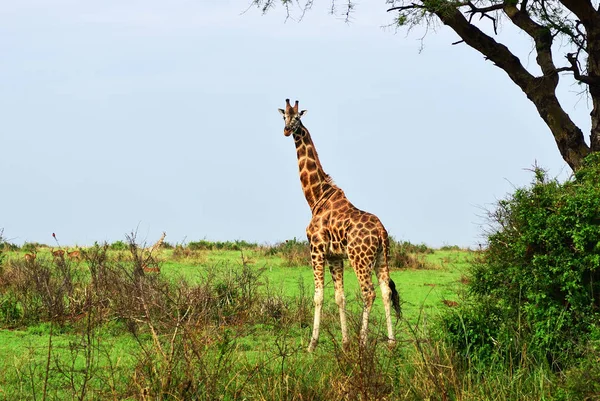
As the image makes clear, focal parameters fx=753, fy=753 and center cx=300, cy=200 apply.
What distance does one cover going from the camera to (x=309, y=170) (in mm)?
11367

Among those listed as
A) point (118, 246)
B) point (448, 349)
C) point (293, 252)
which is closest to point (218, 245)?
point (118, 246)

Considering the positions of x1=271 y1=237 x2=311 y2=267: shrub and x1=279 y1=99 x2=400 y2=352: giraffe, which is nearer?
x1=279 y1=99 x2=400 y2=352: giraffe

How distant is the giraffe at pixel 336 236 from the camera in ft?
32.8

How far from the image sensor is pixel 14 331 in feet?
40.4

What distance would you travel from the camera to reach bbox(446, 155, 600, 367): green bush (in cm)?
802

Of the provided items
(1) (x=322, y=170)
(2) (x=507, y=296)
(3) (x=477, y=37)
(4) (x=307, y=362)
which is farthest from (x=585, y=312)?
(3) (x=477, y=37)

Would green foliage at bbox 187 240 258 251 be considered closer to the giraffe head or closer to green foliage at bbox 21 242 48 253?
green foliage at bbox 21 242 48 253

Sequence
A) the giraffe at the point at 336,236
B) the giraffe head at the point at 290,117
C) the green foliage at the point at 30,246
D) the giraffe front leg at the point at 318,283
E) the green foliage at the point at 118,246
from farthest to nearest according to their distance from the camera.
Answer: the green foliage at the point at 30,246 < the green foliage at the point at 118,246 < the giraffe head at the point at 290,117 < the giraffe front leg at the point at 318,283 < the giraffe at the point at 336,236

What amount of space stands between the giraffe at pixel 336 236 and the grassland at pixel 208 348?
19.7 inches

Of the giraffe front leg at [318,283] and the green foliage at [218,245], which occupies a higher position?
the green foliage at [218,245]

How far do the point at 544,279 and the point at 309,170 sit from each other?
427 centimetres

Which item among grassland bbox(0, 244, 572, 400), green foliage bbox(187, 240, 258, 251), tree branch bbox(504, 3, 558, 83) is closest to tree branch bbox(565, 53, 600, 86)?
tree branch bbox(504, 3, 558, 83)

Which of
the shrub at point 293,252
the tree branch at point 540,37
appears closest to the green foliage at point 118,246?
the shrub at point 293,252

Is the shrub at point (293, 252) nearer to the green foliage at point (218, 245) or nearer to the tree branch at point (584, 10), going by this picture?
the green foliage at point (218, 245)
